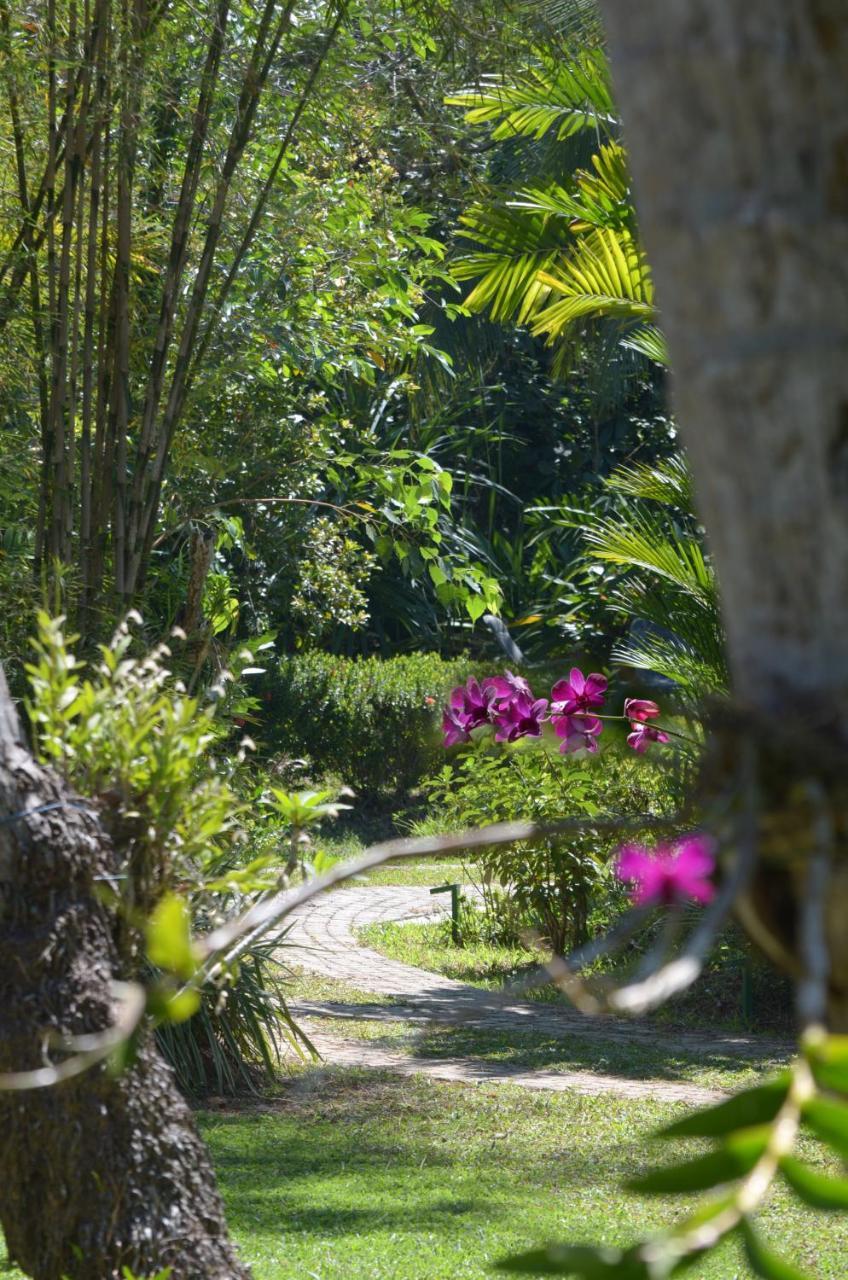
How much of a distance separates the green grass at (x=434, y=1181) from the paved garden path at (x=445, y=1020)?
0.29 meters

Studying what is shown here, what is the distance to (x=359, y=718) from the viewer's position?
15984 millimetres

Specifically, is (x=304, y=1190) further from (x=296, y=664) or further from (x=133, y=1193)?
(x=296, y=664)

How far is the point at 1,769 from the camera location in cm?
218

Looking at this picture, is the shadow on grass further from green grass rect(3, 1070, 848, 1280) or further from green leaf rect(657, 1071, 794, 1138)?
green leaf rect(657, 1071, 794, 1138)

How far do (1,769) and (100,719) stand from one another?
26cm

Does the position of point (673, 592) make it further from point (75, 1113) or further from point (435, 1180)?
point (75, 1113)

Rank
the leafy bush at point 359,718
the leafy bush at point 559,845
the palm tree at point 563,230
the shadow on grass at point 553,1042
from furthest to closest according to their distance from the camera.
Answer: the leafy bush at point 359,718, the leafy bush at point 559,845, the shadow on grass at point 553,1042, the palm tree at point 563,230

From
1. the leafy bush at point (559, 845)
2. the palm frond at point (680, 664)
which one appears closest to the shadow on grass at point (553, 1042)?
the leafy bush at point (559, 845)

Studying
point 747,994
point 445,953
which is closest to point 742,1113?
point 747,994

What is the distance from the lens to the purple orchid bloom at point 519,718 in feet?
20.5

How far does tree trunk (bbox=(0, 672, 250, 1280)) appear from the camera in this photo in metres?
2.28

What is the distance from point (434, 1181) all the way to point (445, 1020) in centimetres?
278

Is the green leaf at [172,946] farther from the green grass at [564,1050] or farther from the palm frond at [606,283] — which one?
the green grass at [564,1050]

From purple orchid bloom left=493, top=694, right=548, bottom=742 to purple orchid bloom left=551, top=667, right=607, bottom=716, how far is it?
0.10 m
